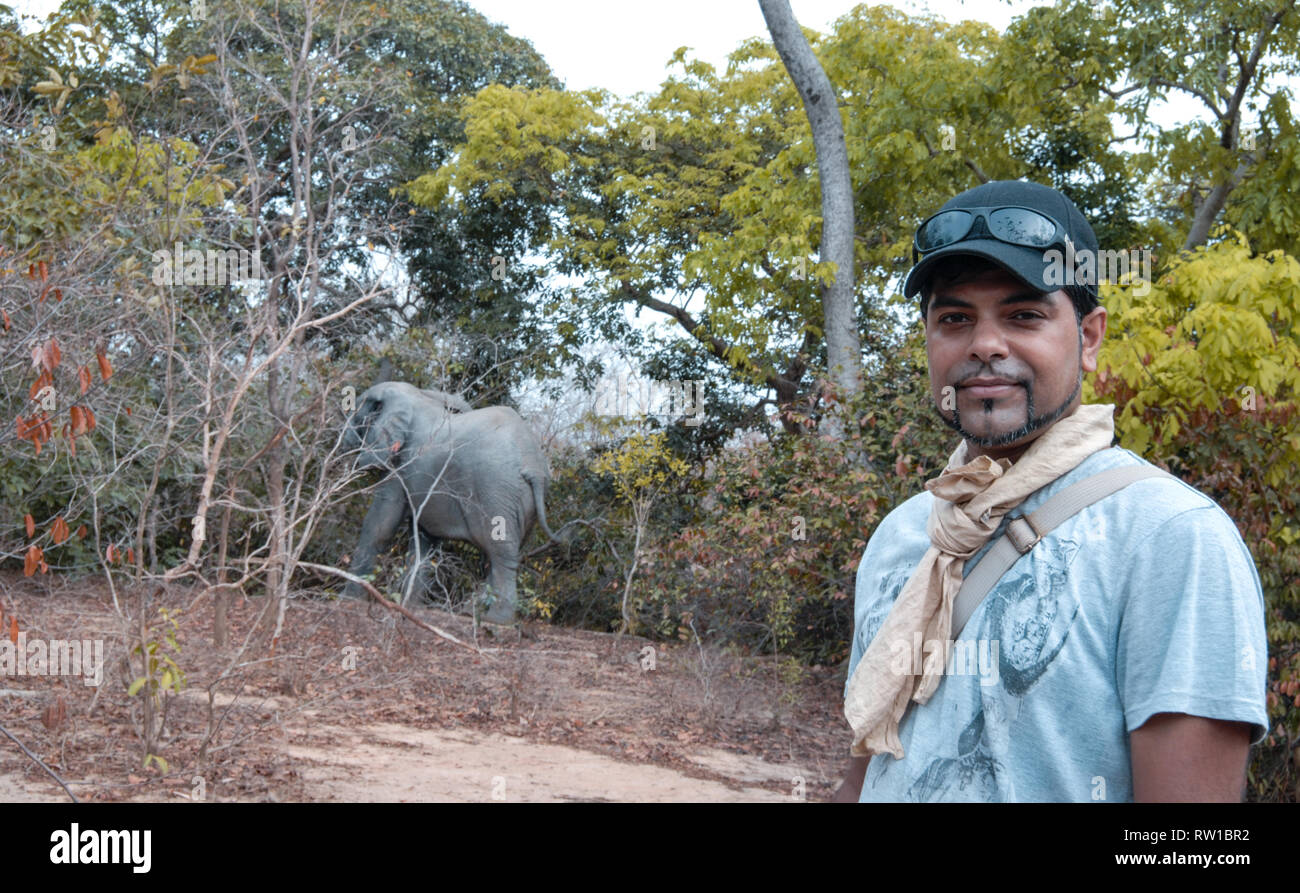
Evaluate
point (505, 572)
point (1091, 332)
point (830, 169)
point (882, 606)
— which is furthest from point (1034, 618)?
point (505, 572)

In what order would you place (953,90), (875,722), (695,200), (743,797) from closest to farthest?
(875,722)
(743,797)
(953,90)
(695,200)

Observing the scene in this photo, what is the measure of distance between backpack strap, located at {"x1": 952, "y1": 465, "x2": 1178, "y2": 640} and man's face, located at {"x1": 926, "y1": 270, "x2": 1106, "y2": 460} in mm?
141

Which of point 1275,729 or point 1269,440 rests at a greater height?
point 1269,440

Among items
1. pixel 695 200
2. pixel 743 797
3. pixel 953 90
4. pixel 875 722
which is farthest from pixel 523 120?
pixel 875 722

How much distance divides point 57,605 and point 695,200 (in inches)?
377

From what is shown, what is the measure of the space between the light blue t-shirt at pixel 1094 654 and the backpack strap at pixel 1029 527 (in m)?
0.01

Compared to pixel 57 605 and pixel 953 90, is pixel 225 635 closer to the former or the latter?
pixel 57 605

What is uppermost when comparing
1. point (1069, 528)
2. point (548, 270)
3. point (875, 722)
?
point (548, 270)

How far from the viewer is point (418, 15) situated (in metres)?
18.4

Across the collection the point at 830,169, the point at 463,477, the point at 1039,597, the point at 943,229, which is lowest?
the point at 1039,597

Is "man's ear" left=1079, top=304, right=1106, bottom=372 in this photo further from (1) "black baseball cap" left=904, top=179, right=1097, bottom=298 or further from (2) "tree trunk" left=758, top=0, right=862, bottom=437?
(2) "tree trunk" left=758, top=0, right=862, bottom=437

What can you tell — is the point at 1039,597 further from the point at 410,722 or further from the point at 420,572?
the point at 420,572

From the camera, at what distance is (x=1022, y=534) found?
1.58 meters

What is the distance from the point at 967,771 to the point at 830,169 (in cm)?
1125
